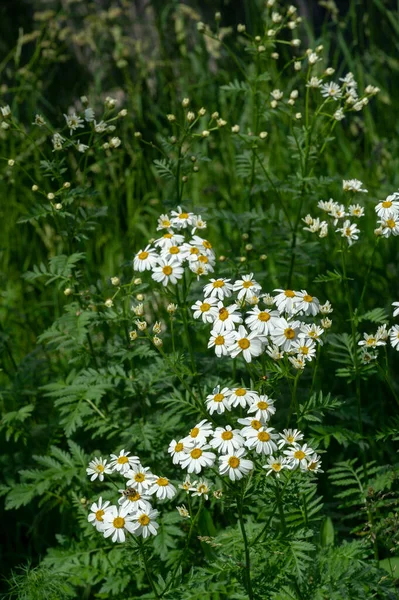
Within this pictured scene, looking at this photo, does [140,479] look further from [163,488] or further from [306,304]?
[306,304]

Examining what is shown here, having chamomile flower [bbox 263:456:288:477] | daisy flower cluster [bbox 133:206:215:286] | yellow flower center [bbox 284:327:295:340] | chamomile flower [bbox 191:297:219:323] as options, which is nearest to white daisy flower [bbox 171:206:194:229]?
daisy flower cluster [bbox 133:206:215:286]

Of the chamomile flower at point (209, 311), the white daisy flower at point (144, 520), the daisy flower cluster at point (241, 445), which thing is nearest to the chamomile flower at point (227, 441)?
the daisy flower cluster at point (241, 445)

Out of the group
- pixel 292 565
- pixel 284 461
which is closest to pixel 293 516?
pixel 292 565

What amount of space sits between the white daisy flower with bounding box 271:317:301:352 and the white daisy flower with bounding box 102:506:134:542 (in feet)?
1.69

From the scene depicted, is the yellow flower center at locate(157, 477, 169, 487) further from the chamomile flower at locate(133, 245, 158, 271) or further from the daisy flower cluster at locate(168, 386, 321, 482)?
the chamomile flower at locate(133, 245, 158, 271)

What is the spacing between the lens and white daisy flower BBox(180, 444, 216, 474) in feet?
5.87

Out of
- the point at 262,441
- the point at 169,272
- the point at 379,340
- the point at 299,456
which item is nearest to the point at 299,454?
the point at 299,456

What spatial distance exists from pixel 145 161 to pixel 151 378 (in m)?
Answer: 2.22

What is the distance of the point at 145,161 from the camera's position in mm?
4453

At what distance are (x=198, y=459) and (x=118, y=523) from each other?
0.23 meters

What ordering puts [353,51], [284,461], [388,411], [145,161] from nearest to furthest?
[284,461] < [388,411] < [145,161] < [353,51]

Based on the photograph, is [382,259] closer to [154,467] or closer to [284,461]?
[154,467]

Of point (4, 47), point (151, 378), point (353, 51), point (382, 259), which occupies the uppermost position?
point (4, 47)

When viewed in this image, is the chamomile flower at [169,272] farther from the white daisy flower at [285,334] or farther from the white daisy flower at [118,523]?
the white daisy flower at [118,523]
